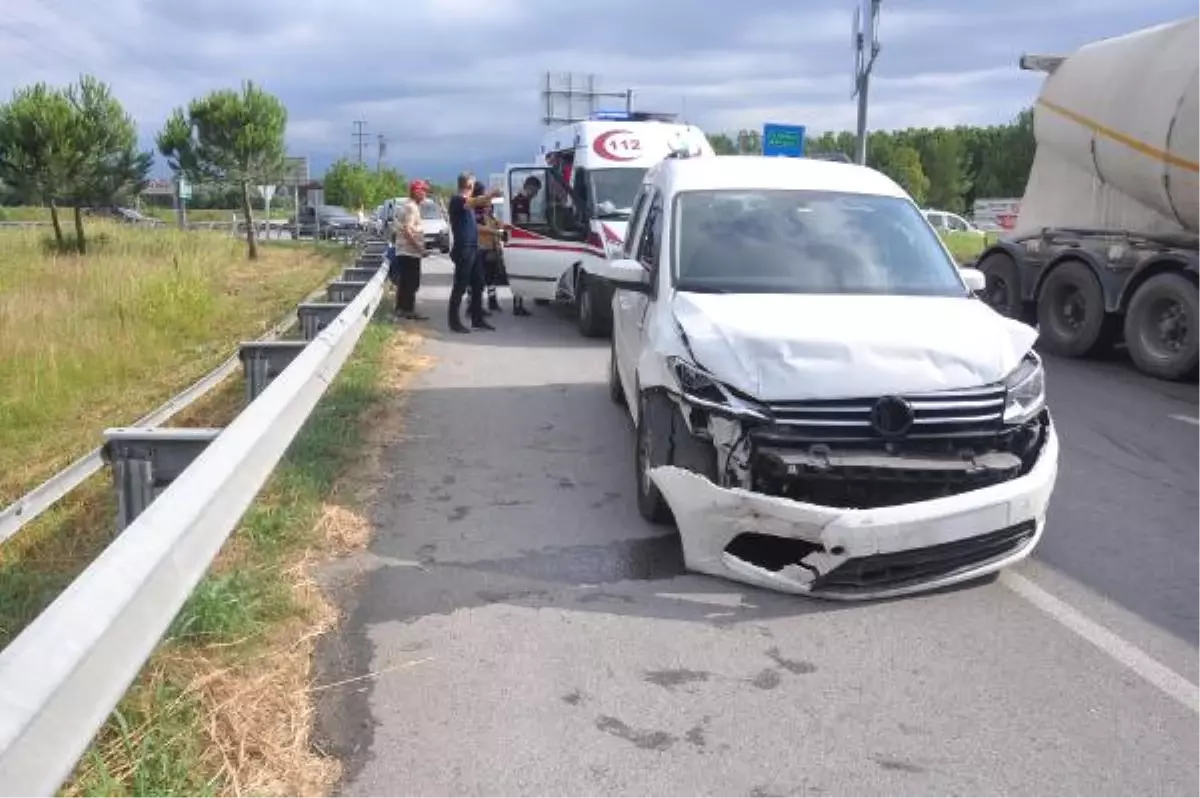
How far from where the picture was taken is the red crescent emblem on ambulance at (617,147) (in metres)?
14.1

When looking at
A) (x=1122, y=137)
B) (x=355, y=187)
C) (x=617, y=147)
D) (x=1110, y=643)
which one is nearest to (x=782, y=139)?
(x=617, y=147)

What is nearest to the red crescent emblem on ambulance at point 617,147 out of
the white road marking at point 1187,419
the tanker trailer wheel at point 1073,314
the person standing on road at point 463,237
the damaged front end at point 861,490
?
the person standing on road at point 463,237

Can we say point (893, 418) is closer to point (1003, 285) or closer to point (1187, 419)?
point (1187, 419)

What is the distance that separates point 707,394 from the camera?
500cm

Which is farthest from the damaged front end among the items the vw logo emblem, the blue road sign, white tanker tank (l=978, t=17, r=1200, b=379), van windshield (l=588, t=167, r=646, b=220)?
the blue road sign

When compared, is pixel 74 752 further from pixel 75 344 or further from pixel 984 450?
pixel 75 344

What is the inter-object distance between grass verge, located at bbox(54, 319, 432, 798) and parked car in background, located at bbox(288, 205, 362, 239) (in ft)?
143

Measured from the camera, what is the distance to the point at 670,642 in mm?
4418

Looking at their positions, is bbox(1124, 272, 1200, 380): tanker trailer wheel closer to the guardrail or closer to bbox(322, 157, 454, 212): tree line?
the guardrail

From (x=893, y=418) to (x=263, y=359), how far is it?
12.2 ft

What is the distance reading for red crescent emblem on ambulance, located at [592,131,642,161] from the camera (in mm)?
14102

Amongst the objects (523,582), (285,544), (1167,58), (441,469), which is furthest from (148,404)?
(1167,58)

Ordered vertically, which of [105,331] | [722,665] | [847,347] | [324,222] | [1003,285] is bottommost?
[722,665]

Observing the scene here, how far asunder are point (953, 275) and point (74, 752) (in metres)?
5.27
